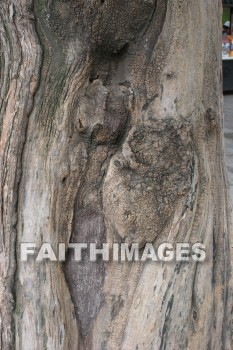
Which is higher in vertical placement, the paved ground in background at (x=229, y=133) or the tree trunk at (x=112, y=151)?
the paved ground in background at (x=229, y=133)

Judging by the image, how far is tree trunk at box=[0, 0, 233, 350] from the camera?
1242mm

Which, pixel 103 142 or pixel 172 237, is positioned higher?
pixel 103 142

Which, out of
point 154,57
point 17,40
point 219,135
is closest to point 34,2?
point 17,40

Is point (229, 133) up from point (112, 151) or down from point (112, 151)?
up

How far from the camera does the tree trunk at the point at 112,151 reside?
1.24 m

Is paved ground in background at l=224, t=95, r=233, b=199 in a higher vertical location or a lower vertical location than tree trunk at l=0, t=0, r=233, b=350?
higher

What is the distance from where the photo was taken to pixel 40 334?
4.18ft

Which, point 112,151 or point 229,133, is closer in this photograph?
point 112,151

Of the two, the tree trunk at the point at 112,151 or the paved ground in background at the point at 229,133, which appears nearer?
the tree trunk at the point at 112,151

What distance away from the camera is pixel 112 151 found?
1313 mm

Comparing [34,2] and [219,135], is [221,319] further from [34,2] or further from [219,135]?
[34,2]

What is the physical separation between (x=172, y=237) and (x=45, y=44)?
1.82 feet

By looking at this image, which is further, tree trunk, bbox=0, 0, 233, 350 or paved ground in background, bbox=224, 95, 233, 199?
paved ground in background, bbox=224, 95, 233, 199

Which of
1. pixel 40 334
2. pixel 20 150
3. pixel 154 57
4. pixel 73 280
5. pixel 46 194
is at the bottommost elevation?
pixel 40 334
